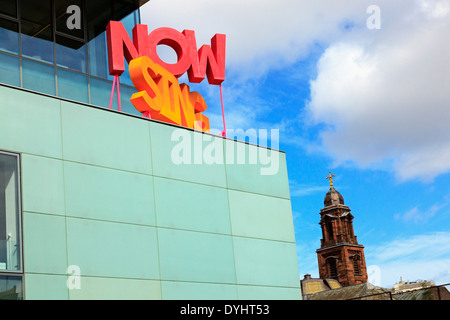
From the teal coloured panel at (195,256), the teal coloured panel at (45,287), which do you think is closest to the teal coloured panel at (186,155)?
the teal coloured panel at (195,256)

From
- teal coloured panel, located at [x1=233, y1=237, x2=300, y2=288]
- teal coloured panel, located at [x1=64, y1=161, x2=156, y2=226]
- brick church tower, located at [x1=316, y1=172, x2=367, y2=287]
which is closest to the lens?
teal coloured panel, located at [x1=64, y1=161, x2=156, y2=226]

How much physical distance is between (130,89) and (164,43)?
217 centimetres

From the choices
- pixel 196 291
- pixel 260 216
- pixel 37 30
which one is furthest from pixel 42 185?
pixel 37 30

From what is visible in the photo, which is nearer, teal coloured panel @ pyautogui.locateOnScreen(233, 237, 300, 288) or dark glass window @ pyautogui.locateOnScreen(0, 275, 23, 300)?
dark glass window @ pyautogui.locateOnScreen(0, 275, 23, 300)

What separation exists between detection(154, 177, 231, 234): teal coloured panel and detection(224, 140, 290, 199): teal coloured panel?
0.78m

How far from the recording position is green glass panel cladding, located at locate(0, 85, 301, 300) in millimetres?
15352

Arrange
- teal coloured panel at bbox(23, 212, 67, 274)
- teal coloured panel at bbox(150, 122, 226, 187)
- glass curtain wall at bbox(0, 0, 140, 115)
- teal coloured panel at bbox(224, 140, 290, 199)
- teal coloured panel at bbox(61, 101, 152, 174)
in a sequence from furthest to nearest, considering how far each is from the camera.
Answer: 1. glass curtain wall at bbox(0, 0, 140, 115)
2. teal coloured panel at bbox(224, 140, 290, 199)
3. teal coloured panel at bbox(150, 122, 226, 187)
4. teal coloured panel at bbox(61, 101, 152, 174)
5. teal coloured panel at bbox(23, 212, 67, 274)

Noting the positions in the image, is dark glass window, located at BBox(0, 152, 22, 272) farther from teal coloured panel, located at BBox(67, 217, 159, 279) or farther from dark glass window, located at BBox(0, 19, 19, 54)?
dark glass window, located at BBox(0, 19, 19, 54)

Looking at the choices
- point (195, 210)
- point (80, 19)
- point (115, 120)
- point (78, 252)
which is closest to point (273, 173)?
point (195, 210)

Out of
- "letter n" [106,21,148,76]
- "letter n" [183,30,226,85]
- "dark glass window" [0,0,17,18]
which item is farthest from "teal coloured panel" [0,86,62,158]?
"letter n" [183,30,226,85]

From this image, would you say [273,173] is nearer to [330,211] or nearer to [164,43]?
[164,43]

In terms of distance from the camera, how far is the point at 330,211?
5546 inches

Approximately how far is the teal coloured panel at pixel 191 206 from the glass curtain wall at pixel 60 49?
5.22m

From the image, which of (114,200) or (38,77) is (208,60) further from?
(114,200)
